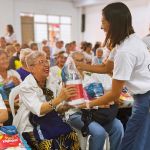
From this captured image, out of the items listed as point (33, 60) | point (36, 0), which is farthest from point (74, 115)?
point (36, 0)

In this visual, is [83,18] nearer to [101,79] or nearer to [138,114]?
[101,79]

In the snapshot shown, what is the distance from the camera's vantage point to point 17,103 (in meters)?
2.33

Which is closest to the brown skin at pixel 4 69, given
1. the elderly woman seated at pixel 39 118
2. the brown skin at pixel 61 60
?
the elderly woman seated at pixel 39 118

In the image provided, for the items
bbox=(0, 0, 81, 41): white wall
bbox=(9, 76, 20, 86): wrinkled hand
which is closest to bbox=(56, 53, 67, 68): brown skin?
bbox=(9, 76, 20, 86): wrinkled hand

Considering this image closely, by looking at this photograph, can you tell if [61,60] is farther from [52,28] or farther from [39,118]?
[52,28]

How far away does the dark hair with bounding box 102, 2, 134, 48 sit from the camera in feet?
5.67

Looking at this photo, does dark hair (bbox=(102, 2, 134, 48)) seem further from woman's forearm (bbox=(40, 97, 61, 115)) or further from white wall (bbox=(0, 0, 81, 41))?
white wall (bbox=(0, 0, 81, 41))

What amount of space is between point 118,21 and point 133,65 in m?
0.31

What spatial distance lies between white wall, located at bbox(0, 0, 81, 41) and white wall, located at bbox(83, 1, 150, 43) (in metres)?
0.59

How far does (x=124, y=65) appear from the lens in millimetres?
1697

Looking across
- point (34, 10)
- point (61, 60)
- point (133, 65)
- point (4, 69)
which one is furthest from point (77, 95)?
point (34, 10)

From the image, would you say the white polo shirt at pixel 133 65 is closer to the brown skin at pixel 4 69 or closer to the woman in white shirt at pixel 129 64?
the woman in white shirt at pixel 129 64

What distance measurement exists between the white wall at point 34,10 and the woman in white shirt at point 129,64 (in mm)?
9317

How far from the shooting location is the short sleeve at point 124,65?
5.56 ft
